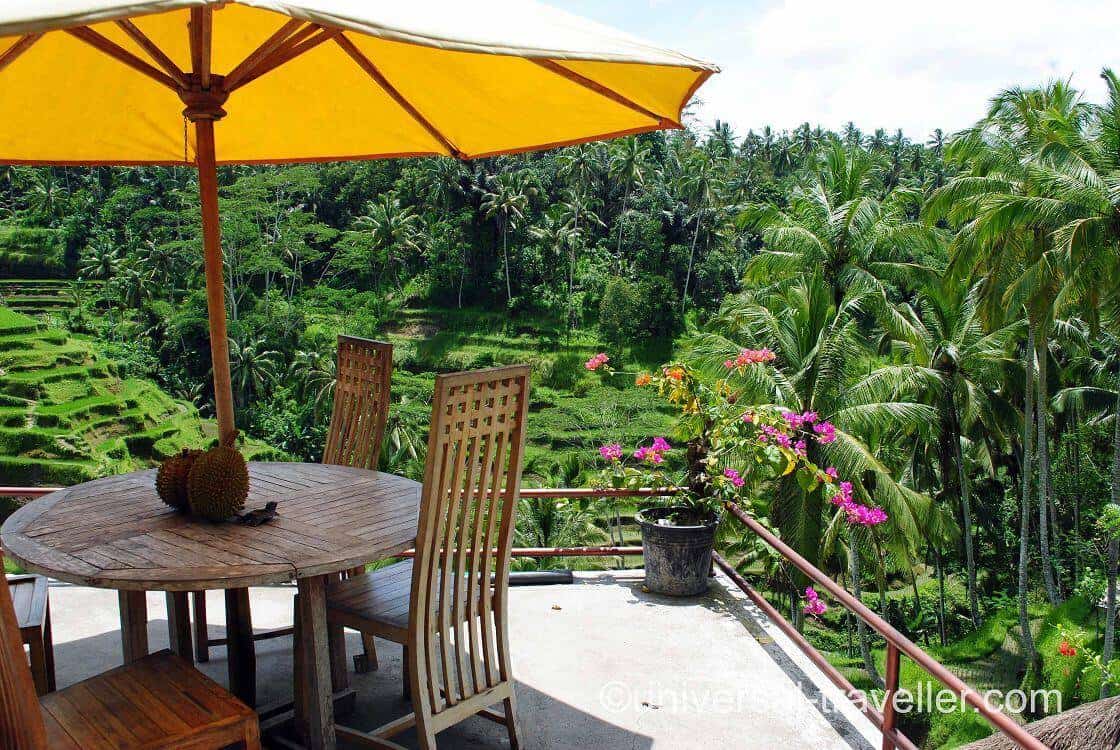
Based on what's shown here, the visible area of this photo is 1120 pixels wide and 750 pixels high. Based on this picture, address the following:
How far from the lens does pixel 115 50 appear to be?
2.24 m

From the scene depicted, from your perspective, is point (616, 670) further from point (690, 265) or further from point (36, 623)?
point (690, 265)

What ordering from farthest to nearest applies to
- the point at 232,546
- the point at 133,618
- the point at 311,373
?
1. the point at 311,373
2. the point at 133,618
3. the point at 232,546

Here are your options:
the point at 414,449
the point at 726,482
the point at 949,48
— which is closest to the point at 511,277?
the point at 414,449

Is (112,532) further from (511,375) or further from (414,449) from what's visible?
(414,449)

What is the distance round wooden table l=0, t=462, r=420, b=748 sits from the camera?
1.85 meters

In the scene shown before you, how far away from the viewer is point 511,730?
7.61 feet

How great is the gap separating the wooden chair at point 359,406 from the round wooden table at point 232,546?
36 centimetres

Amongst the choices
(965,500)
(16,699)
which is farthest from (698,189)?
(16,699)

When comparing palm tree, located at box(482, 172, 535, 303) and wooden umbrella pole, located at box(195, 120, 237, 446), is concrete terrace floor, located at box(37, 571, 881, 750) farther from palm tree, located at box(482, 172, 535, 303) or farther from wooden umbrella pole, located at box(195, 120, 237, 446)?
palm tree, located at box(482, 172, 535, 303)

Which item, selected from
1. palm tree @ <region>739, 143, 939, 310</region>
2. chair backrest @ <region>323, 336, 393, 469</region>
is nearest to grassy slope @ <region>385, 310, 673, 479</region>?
palm tree @ <region>739, 143, 939, 310</region>

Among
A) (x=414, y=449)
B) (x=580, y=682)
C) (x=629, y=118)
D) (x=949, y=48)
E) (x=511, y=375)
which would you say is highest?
(x=949, y=48)

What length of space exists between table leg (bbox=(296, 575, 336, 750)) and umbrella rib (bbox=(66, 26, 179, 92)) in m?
1.39

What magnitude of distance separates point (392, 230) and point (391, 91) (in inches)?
1444

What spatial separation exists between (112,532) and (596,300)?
124 ft
